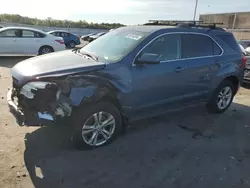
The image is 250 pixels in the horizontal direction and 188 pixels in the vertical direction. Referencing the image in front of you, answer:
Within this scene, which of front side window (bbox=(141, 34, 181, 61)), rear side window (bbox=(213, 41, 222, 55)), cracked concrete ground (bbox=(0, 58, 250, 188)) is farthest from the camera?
rear side window (bbox=(213, 41, 222, 55))

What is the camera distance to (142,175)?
355cm

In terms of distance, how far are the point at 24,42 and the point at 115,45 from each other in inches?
362

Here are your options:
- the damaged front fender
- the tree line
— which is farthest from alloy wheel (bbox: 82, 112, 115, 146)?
the tree line

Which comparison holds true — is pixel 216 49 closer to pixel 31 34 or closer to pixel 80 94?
pixel 80 94

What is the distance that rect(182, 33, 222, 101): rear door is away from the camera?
16.6 ft

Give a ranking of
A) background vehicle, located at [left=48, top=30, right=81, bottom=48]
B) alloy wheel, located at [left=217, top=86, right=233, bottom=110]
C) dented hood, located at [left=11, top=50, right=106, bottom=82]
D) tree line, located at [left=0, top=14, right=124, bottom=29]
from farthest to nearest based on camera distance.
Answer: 1. tree line, located at [left=0, top=14, right=124, bottom=29]
2. background vehicle, located at [left=48, top=30, right=81, bottom=48]
3. alloy wheel, located at [left=217, top=86, right=233, bottom=110]
4. dented hood, located at [left=11, top=50, right=106, bottom=82]

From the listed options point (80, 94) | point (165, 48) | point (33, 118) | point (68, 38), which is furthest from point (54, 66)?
point (68, 38)

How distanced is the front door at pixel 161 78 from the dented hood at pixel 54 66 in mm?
708

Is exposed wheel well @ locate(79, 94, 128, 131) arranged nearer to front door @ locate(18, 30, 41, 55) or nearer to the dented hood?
the dented hood

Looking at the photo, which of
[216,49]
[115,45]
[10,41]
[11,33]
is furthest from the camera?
[11,33]

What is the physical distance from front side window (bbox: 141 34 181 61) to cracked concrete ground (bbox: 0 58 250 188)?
4.41 feet

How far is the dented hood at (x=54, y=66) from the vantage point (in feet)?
12.4

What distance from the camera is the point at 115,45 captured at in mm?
4719

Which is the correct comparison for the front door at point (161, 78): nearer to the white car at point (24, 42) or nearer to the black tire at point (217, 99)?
the black tire at point (217, 99)
